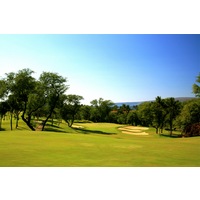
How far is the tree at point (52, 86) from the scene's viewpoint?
25661 mm

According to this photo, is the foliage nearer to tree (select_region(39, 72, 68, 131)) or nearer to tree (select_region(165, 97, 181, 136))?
tree (select_region(39, 72, 68, 131))

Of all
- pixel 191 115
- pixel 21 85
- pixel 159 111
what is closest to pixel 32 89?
pixel 21 85

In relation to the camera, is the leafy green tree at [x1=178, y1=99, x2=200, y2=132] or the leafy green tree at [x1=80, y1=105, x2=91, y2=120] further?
the leafy green tree at [x1=80, y1=105, x2=91, y2=120]

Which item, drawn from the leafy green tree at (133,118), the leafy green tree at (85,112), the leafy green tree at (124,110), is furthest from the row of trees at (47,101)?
the leafy green tree at (124,110)

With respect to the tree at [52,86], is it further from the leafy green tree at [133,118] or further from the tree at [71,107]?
the leafy green tree at [133,118]

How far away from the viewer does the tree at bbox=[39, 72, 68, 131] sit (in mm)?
25661

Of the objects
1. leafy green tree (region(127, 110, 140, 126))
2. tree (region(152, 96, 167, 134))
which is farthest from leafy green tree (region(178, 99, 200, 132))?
leafy green tree (region(127, 110, 140, 126))

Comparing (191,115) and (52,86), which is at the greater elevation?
(52,86)

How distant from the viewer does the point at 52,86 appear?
26.1 meters

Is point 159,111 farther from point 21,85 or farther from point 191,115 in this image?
point 21,85
